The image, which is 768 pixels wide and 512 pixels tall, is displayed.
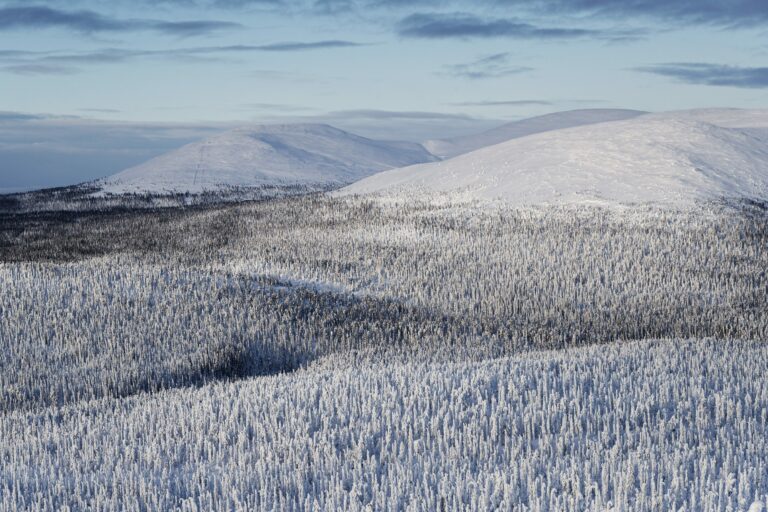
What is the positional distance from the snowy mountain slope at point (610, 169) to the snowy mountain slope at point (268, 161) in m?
31.5

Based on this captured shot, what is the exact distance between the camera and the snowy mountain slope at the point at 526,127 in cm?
13988

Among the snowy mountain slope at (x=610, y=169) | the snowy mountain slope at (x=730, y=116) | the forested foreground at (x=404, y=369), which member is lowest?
the forested foreground at (x=404, y=369)

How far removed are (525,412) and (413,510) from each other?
2.59 metres

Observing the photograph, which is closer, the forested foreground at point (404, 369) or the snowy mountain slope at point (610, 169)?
the forested foreground at point (404, 369)

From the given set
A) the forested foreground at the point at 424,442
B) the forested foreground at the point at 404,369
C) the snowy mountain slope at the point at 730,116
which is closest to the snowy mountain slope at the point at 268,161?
the snowy mountain slope at the point at 730,116

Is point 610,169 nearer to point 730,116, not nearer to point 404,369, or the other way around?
point 404,369

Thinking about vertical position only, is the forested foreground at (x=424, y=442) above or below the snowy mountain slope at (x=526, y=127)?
below

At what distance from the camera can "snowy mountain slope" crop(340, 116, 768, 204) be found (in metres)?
29.6

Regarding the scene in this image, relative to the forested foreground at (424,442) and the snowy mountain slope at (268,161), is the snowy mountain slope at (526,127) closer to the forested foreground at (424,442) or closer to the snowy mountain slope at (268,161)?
the snowy mountain slope at (268,161)

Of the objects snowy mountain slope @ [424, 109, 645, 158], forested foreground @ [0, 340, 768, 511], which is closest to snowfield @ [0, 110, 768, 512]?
forested foreground @ [0, 340, 768, 511]

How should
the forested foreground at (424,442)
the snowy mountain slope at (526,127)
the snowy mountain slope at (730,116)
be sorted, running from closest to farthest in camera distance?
the forested foreground at (424,442), the snowy mountain slope at (730,116), the snowy mountain slope at (526,127)

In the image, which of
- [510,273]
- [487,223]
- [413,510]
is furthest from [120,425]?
[487,223]

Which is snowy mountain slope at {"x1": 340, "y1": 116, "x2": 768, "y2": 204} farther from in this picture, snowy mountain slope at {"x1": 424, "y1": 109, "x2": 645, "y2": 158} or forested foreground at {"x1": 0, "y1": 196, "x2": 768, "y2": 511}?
snowy mountain slope at {"x1": 424, "y1": 109, "x2": 645, "y2": 158}

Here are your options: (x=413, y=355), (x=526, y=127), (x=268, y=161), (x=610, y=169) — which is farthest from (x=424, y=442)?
(x=526, y=127)
